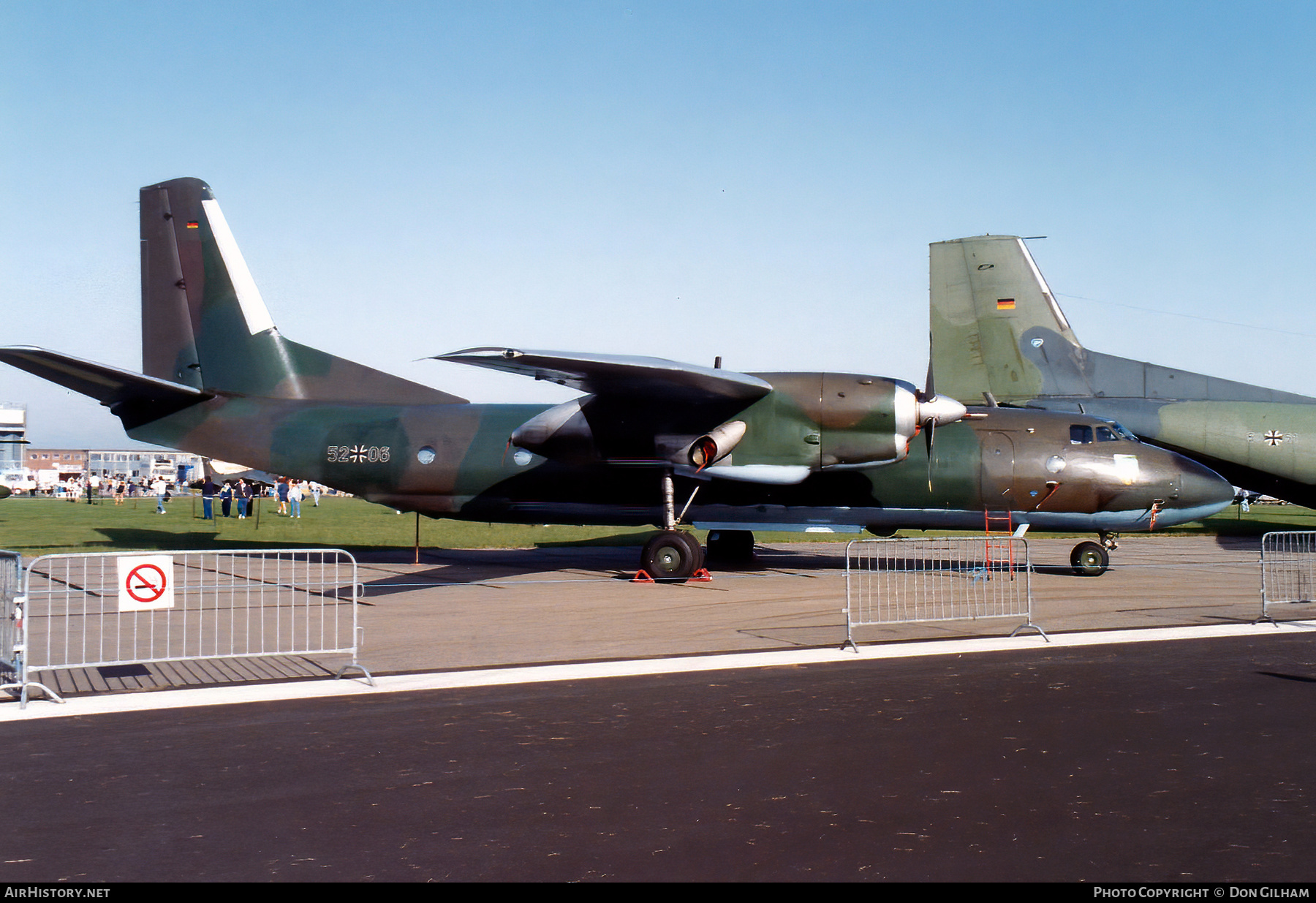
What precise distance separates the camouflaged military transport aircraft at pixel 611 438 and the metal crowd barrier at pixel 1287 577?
162 centimetres

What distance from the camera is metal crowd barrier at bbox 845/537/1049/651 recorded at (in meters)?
12.2

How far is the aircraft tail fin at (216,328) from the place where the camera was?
20.4 m

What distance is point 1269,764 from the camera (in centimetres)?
596

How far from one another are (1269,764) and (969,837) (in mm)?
2484

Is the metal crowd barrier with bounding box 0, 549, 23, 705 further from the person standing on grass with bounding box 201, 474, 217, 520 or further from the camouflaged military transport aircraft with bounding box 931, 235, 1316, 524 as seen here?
the person standing on grass with bounding box 201, 474, 217, 520

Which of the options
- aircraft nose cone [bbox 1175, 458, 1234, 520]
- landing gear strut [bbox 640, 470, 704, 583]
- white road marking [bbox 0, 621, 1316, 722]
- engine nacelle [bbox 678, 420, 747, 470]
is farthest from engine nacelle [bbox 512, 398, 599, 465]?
aircraft nose cone [bbox 1175, 458, 1234, 520]

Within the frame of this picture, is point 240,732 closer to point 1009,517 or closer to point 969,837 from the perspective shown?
point 969,837

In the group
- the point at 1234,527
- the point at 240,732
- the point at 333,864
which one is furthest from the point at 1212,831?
the point at 1234,527

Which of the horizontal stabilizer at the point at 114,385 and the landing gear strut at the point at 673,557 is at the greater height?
the horizontal stabilizer at the point at 114,385

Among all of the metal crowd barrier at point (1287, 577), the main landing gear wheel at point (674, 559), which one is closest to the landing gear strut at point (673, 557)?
the main landing gear wheel at point (674, 559)

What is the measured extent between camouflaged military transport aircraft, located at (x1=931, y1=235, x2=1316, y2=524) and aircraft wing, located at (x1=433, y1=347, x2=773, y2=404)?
11.6 m

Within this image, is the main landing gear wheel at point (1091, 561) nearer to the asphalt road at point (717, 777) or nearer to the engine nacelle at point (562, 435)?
the asphalt road at point (717, 777)

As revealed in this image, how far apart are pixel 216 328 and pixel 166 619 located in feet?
32.0

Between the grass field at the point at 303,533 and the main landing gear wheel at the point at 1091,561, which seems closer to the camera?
the main landing gear wheel at the point at 1091,561
